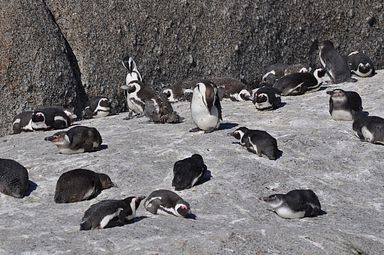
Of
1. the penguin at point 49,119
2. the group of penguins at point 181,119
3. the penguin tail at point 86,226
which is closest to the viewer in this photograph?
the penguin tail at point 86,226

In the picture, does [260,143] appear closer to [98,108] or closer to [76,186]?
[76,186]

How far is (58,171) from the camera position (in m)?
10.2

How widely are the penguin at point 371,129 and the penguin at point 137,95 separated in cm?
278

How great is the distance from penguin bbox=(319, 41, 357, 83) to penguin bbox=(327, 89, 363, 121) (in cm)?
225

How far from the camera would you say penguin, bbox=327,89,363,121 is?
12.0 metres

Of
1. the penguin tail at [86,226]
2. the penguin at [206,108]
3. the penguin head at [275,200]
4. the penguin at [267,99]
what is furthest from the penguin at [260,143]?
the penguin tail at [86,226]

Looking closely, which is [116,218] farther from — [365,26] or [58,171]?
[365,26]

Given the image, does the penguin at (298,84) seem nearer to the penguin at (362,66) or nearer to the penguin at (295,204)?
the penguin at (362,66)

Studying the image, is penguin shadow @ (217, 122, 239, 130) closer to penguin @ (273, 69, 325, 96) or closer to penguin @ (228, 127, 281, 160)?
penguin @ (228, 127, 281, 160)

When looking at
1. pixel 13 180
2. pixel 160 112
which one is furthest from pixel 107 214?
pixel 160 112

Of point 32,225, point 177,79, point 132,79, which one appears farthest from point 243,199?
point 177,79

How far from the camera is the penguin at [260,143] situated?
34.0 ft

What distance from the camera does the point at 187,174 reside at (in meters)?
Result: 9.45

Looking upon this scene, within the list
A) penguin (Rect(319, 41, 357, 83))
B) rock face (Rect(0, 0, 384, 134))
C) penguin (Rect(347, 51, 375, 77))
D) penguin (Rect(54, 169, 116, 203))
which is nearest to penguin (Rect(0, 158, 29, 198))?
penguin (Rect(54, 169, 116, 203))
